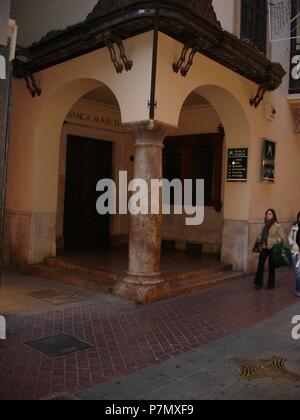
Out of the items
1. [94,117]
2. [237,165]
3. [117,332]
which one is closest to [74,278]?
[117,332]

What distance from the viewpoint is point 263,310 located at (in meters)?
7.20

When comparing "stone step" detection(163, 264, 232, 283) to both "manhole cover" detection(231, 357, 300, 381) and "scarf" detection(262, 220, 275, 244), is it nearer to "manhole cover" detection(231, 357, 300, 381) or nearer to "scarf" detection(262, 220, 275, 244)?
"scarf" detection(262, 220, 275, 244)

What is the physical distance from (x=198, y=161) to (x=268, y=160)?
2454 millimetres

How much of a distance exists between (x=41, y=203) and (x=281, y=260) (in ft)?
17.2

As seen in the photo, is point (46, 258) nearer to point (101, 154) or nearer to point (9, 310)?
point (9, 310)

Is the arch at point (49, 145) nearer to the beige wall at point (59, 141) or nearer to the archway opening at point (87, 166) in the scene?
the beige wall at point (59, 141)

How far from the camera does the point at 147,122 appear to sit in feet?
23.5

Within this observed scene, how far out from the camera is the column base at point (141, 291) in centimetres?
724

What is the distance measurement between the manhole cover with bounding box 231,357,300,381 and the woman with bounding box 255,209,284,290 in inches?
155

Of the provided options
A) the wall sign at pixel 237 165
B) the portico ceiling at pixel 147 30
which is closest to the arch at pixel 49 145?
the portico ceiling at pixel 147 30

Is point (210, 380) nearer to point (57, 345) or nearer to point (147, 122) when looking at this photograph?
point (57, 345)

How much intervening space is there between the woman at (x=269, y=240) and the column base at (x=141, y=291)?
2280 mm
